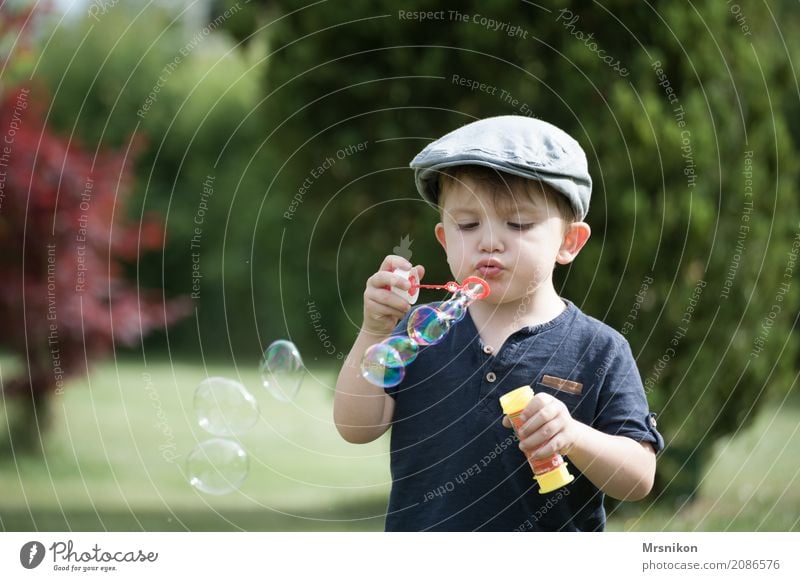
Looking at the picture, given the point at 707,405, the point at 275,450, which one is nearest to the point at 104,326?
the point at 275,450

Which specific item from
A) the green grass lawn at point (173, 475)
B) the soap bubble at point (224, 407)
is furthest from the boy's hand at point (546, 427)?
the green grass lawn at point (173, 475)

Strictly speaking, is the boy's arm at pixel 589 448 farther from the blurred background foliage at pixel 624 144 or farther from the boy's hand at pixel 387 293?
the blurred background foliage at pixel 624 144

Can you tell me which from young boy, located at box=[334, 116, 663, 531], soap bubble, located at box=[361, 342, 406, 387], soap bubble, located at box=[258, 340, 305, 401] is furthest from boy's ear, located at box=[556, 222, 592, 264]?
soap bubble, located at box=[258, 340, 305, 401]

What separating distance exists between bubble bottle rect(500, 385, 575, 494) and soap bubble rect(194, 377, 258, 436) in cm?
144

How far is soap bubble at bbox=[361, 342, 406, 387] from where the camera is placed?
309 centimetres

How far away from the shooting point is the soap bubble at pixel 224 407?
400cm

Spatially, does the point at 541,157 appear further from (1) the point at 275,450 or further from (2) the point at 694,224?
(1) the point at 275,450

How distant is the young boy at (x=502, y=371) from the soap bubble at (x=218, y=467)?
41.6 inches

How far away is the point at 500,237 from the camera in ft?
9.54

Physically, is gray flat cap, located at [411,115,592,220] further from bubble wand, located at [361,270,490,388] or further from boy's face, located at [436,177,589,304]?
bubble wand, located at [361,270,490,388]

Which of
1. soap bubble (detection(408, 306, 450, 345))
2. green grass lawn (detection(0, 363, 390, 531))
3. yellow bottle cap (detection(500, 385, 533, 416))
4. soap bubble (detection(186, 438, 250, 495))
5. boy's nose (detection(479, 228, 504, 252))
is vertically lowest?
green grass lawn (detection(0, 363, 390, 531))

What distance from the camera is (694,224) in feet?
19.7

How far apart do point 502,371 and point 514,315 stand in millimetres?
170

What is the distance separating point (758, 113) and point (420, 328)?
3.82 metres
